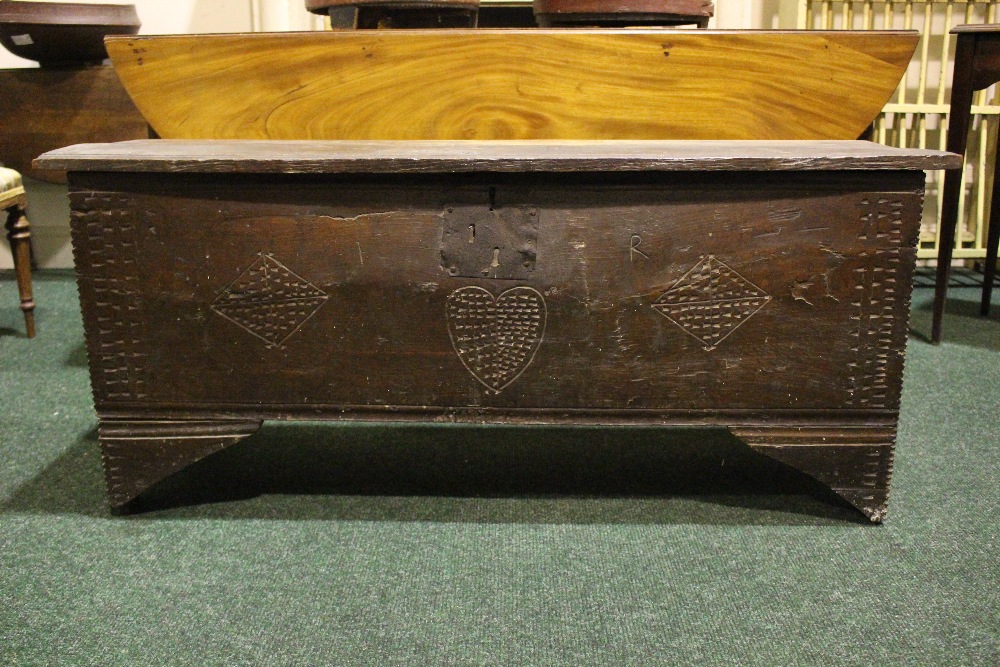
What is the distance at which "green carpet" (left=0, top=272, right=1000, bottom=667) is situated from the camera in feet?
4.20

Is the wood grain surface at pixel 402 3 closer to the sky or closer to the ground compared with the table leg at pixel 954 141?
closer to the sky

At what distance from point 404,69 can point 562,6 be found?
0.45 metres

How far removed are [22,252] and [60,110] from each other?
2.35 ft

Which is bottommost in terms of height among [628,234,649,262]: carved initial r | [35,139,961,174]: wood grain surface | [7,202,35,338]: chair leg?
[7,202,35,338]: chair leg

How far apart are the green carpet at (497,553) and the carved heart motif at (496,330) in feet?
0.93

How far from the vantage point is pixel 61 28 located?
3.19 meters

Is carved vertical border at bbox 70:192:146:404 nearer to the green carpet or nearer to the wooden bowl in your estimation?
the green carpet

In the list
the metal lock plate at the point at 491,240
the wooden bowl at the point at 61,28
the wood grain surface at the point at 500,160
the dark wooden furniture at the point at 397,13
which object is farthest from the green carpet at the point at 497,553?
the wooden bowl at the point at 61,28

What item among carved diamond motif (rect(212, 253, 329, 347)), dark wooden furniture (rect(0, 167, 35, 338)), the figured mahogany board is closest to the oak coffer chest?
carved diamond motif (rect(212, 253, 329, 347))

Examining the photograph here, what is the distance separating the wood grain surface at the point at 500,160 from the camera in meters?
1.45

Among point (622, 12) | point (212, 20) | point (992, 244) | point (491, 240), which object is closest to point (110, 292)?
point (491, 240)

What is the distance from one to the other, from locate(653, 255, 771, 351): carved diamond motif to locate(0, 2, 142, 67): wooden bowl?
2633 mm

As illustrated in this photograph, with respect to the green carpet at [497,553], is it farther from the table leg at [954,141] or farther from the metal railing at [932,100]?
the metal railing at [932,100]

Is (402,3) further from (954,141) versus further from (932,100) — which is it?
(932,100)
